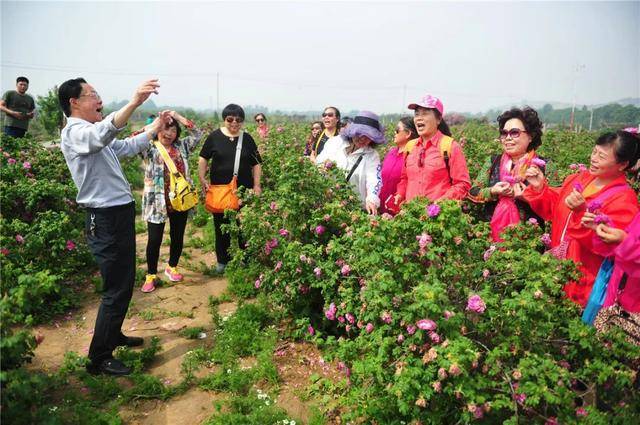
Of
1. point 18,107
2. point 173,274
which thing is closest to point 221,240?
point 173,274

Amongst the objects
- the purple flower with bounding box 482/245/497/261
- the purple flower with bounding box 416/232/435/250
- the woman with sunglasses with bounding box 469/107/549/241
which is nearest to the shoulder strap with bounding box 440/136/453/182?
the woman with sunglasses with bounding box 469/107/549/241

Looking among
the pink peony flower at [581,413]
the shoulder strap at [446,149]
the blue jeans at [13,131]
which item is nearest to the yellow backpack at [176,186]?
the shoulder strap at [446,149]

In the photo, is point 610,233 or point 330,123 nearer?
point 610,233

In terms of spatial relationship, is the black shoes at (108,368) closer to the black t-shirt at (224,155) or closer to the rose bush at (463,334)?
the rose bush at (463,334)

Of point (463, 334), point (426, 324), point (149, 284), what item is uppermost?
point (426, 324)

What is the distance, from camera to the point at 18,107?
8.26 metres

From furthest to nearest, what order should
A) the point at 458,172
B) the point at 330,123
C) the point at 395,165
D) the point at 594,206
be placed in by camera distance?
the point at 330,123 < the point at 395,165 < the point at 458,172 < the point at 594,206

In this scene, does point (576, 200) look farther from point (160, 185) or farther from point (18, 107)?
point (18, 107)

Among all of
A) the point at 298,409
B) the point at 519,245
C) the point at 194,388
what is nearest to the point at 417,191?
the point at 519,245

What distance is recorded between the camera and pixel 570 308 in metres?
2.25

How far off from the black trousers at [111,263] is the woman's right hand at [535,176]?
2724 millimetres

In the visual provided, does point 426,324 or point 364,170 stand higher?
point 364,170

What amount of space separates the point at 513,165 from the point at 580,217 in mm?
675

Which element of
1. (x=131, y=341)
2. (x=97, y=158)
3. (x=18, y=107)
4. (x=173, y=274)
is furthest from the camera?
(x=18, y=107)
